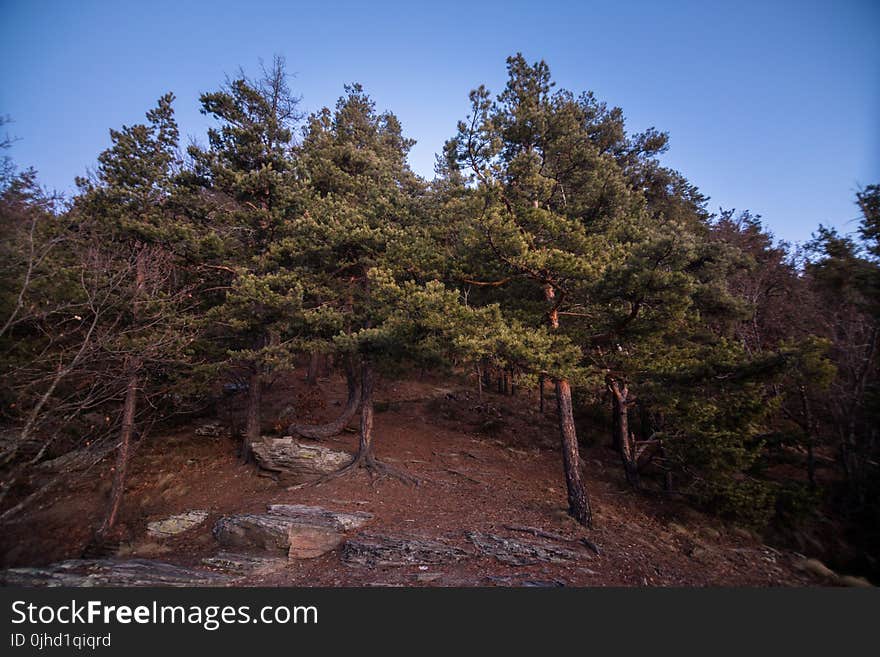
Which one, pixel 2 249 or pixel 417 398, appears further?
pixel 417 398

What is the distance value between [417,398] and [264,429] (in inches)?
348

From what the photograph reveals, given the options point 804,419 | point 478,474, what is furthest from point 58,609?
point 804,419

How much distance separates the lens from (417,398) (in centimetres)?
2023

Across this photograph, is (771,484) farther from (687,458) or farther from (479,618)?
(479,618)

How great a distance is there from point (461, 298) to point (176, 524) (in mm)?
10070

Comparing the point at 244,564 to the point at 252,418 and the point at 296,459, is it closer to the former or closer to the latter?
the point at 296,459

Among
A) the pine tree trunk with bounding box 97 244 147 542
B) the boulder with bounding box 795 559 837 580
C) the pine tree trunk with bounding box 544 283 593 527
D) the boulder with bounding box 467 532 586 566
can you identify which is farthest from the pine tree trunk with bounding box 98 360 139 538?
the boulder with bounding box 795 559 837 580

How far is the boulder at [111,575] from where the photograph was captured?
626 cm

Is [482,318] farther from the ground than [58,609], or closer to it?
farther from the ground

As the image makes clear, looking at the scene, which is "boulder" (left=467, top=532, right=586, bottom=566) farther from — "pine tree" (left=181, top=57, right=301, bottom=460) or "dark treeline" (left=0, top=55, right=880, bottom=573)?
"pine tree" (left=181, top=57, right=301, bottom=460)

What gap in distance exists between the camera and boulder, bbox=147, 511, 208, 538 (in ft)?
29.0

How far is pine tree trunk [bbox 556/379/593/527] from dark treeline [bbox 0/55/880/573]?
0.06 metres

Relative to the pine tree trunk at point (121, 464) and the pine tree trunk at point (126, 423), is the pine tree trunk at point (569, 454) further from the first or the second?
the pine tree trunk at point (121, 464)

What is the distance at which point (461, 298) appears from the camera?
9.70m
